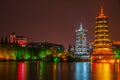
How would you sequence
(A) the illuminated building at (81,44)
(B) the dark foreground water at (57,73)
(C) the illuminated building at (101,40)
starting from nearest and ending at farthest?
1. (B) the dark foreground water at (57,73)
2. (C) the illuminated building at (101,40)
3. (A) the illuminated building at (81,44)

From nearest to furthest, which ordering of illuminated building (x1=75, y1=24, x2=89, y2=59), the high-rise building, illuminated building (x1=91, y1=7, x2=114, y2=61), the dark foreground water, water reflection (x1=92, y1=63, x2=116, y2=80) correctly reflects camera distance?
the dark foreground water → water reflection (x1=92, y1=63, x2=116, y2=80) → illuminated building (x1=91, y1=7, x2=114, y2=61) → the high-rise building → illuminated building (x1=75, y1=24, x2=89, y2=59)

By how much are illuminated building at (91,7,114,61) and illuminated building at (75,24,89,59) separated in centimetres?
3329

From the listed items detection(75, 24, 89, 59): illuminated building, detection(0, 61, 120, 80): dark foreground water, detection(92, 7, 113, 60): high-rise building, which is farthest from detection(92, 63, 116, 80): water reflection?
detection(75, 24, 89, 59): illuminated building

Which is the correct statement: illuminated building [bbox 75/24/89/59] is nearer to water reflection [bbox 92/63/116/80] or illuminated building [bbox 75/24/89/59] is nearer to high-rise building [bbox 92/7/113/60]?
high-rise building [bbox 92/7/113/60]

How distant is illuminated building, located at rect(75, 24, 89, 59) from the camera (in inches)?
6097

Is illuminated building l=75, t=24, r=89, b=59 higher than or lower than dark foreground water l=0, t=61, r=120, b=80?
higher

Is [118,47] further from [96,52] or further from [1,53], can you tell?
[1,53]

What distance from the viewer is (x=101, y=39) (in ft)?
383

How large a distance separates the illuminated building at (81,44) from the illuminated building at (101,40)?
3329 cm

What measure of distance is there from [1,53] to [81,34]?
5656 cm

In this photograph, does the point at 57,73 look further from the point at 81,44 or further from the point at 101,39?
the point at 81,44

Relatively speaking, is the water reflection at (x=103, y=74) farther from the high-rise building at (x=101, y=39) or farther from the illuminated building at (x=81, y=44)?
the illuminated building at (x=81, y=44)

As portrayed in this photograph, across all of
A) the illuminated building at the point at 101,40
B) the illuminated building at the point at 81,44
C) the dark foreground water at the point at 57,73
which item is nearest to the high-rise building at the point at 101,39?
the illuminated building at the point at 101,40

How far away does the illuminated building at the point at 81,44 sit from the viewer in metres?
155
